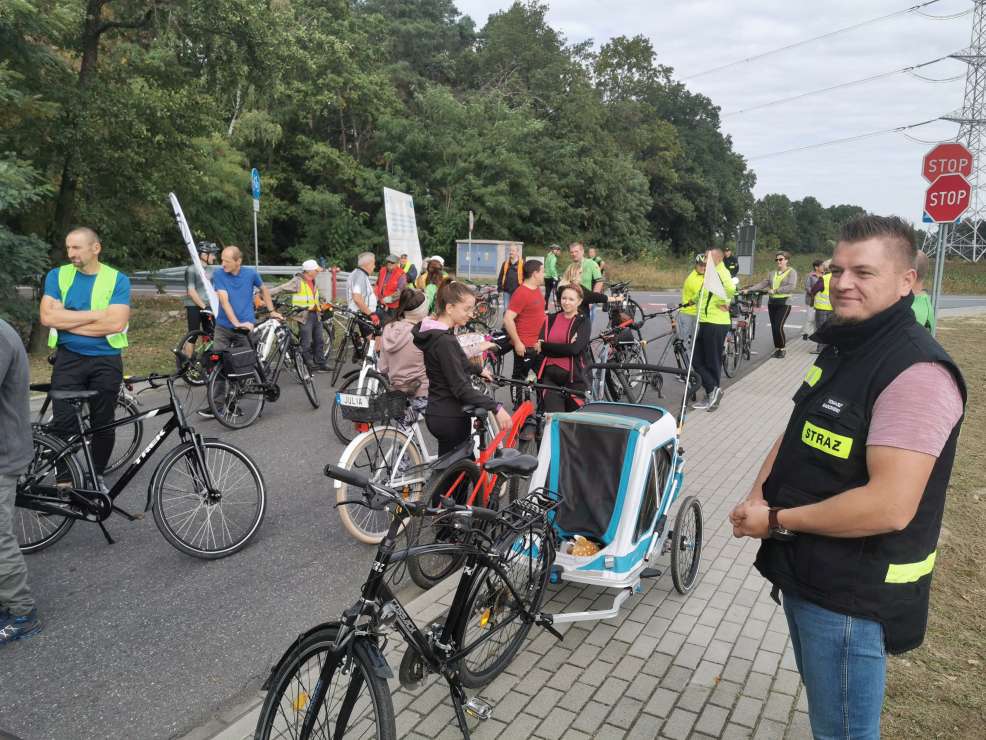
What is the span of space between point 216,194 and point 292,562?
2115 centimetres

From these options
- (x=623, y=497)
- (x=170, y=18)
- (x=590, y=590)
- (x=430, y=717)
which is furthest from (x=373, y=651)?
(x=170, y=18)

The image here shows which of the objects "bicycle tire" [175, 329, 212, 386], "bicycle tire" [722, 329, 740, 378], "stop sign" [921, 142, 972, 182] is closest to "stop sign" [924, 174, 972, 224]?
"stop sign" [921, 142, 972, 182]

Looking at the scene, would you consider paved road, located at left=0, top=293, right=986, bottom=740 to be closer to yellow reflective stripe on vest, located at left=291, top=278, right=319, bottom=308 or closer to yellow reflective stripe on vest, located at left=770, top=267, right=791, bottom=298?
yellow reflective stripe on vest, located at left=291, top=278, right=319, bottom=308

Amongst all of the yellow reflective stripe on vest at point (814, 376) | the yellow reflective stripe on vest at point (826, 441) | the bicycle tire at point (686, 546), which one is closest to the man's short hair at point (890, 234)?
the yellow reflective stripe on vest at point (814, 376)

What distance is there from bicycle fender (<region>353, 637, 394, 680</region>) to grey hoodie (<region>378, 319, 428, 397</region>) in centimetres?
358

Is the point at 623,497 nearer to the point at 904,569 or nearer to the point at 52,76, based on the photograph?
the point at 904,569

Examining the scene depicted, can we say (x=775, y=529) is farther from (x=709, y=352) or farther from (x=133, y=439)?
(x=709, y=352)

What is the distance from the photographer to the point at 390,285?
456 inches

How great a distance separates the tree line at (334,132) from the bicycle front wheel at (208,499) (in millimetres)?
6353

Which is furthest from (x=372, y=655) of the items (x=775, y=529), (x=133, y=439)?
(x=133, y=439)

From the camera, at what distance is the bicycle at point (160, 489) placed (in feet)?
15.0

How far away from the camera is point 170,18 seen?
12570 millimetres

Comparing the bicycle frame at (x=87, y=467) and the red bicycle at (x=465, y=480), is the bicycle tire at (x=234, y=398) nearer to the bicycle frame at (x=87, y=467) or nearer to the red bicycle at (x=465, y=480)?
the bicycle frame at (x=87, y=467)

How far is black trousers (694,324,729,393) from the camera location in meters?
9.24
